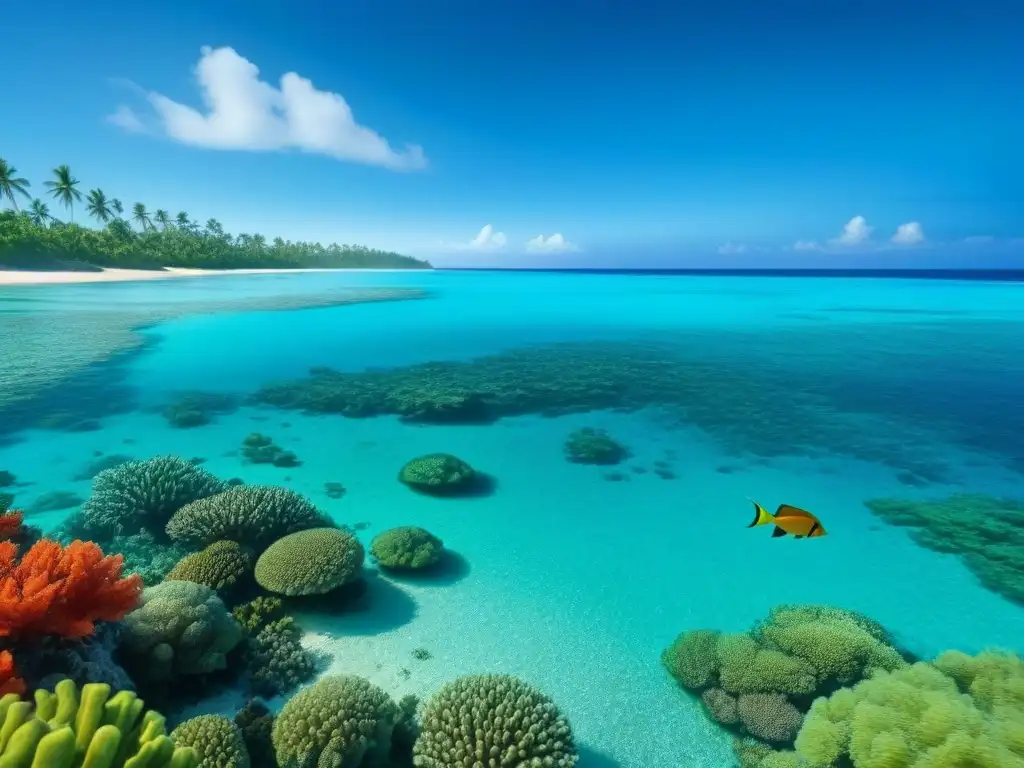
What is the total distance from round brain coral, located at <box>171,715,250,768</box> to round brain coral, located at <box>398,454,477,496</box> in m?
7.09

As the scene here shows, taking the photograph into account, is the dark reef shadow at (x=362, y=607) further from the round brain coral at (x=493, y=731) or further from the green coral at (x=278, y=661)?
the round brain coral at (x=493, y=731)

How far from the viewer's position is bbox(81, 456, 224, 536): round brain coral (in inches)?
342

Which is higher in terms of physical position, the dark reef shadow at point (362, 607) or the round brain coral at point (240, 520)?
the round brain coral at point (240, 520)

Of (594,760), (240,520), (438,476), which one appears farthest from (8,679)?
(438,476)

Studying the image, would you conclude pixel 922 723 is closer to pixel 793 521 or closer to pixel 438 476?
pixel 793 521

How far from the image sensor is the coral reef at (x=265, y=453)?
12711mm

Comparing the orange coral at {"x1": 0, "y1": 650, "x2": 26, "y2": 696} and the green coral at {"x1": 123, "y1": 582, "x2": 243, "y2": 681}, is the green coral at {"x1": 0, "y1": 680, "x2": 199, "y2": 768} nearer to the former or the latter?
the orange coral at {"x1": 0, "y1": 650, "x2": 26, "y2": 696}

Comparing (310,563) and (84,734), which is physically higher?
(84,734)

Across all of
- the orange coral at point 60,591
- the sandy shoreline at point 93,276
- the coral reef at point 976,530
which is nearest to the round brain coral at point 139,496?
the orange coral at point 60,591

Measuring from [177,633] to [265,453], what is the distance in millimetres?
8488

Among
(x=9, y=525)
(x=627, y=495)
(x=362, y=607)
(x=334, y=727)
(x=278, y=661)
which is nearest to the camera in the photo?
(x=334, y=727)

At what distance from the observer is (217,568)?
689 centimetres

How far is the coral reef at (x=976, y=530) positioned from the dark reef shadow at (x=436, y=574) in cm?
912

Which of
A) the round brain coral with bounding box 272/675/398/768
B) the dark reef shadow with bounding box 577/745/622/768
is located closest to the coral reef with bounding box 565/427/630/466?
the dark reef shadow with bounding box 577/745/622/768
